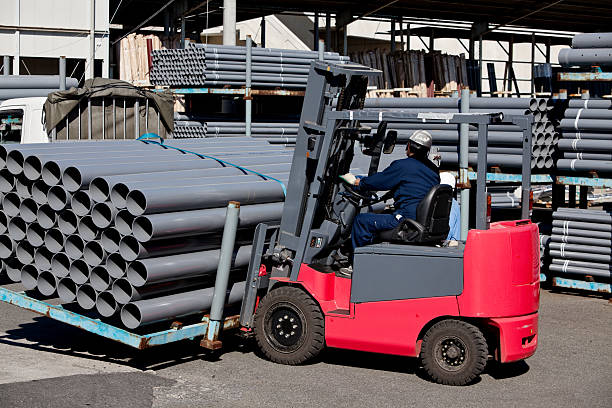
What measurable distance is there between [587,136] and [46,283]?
26.6 ft

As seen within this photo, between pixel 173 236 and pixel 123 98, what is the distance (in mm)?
7537

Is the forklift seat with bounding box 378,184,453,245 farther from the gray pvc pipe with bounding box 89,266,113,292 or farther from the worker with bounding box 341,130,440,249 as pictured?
the gray pvc pipe with bounding box 89,266,113,292

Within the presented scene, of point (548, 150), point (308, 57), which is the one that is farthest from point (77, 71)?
point (548, 150)

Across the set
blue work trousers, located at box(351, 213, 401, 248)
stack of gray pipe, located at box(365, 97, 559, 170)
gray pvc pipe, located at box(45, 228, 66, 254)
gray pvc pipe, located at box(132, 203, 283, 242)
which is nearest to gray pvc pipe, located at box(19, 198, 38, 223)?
gray pvc pipe, located at box(45, 228, 66, 254)

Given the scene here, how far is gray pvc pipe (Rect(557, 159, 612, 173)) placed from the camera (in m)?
12.7

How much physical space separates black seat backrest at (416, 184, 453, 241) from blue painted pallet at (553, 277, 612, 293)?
5.45 metres

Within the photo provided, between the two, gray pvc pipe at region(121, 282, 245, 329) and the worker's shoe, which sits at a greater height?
the worker's shoe

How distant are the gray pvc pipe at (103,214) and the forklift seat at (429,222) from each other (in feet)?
8.24

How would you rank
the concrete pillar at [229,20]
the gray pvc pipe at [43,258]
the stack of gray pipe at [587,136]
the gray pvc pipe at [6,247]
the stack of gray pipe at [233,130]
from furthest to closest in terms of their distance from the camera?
the concrete pillar at [229,20] → the stack of gray pipe at [233,130] → the stack of gray pipe at [587,136] → the gray pvc pipe at [6,247] → the gray pvc pipe at [43,258]

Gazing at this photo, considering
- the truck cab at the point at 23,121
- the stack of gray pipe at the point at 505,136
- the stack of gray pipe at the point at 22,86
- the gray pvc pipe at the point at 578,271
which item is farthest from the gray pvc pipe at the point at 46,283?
the stack of gray pipe at the point at 22,86

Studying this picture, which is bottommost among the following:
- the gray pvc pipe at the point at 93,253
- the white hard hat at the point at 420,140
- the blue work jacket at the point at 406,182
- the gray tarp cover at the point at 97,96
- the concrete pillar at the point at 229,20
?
the gray pvc pipe at the point at 93,253

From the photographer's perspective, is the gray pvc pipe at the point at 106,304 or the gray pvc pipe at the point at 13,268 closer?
the gray pvc pipe at the point at 106,304

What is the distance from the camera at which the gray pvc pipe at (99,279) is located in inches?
316

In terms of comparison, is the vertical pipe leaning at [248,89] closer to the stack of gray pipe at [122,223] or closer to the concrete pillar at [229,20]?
the concrete pillar at [229,20]
